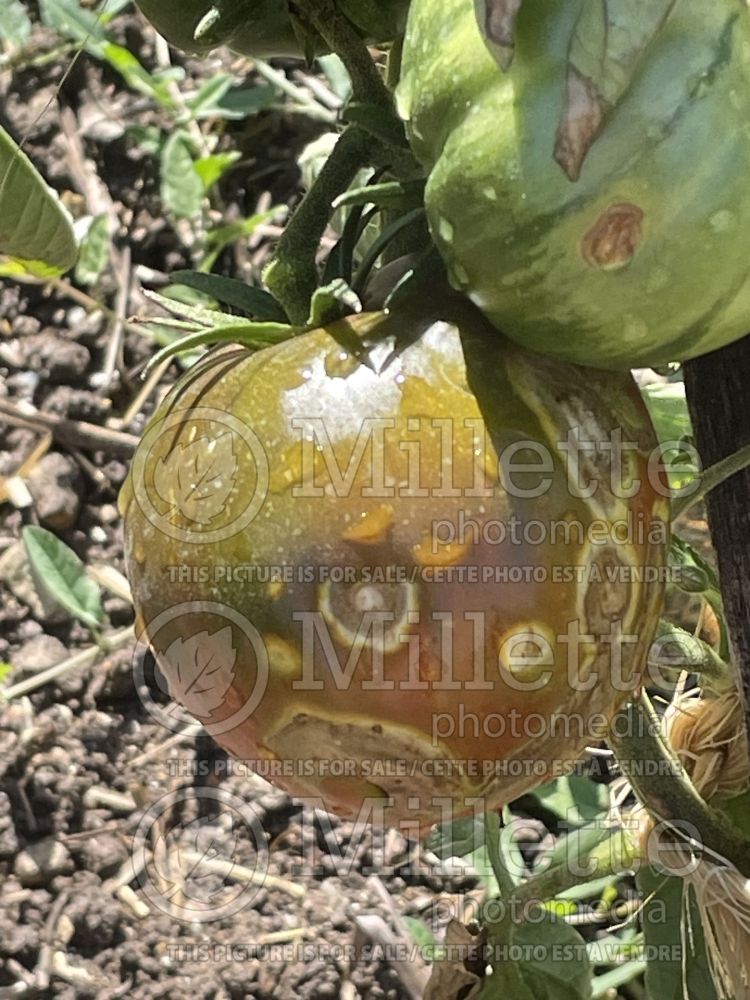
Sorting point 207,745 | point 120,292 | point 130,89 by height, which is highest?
point 130,89

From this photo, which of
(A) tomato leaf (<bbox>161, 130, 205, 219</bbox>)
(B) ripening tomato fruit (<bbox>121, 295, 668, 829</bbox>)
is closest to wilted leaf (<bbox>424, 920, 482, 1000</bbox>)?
(B) ripening tomato fruit (<bbox>121, 295, 668, 829</bbox>)

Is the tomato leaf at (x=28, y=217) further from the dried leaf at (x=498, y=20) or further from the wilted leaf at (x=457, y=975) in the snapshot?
the wilted leaf at (x=457, y=975)

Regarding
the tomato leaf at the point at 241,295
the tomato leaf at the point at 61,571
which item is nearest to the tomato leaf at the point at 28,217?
the tomato leaf at the point at 241,295

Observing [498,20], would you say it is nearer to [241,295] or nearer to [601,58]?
[601,58]

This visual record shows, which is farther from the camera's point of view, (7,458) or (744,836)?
(7,458)

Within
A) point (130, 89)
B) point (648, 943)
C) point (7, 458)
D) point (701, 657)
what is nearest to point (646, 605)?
point (701, 657)

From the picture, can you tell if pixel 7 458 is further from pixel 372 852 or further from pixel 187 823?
pixel 372 852
